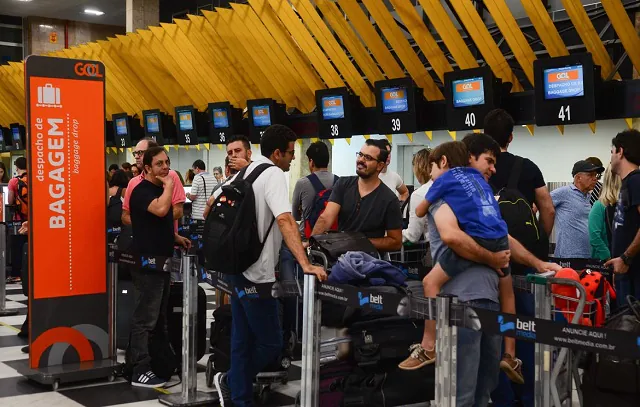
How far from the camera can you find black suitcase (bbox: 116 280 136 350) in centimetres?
711

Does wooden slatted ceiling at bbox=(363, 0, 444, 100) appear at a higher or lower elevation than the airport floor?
higher

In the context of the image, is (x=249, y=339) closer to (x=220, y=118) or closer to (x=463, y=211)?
(x=463, y=211)

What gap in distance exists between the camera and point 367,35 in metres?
13.4

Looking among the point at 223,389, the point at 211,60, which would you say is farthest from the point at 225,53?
the point at 223,389

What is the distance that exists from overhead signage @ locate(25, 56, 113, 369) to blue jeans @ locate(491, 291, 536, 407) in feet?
9.58

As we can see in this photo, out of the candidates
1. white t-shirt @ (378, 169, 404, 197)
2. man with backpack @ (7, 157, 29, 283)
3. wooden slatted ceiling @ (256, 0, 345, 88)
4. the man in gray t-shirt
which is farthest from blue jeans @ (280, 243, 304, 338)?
→ wooden slatted ceiling @ (256, 0, 345, 88)

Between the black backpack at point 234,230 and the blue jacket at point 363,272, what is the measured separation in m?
0.46

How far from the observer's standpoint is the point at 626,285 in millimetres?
5438

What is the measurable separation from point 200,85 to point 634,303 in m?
14.1

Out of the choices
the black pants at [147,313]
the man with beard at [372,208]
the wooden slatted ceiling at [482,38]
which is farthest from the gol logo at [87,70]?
the wooden slatted ceiling at [482,38]

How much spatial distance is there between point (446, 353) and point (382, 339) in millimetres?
1347

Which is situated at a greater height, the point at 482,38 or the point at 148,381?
the point at 482,38

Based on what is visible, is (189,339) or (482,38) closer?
(189,339)

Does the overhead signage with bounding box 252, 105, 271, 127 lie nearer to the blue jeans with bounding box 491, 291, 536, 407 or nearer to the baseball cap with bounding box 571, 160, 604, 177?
the baseball cap with bounding box 571, 160, 604, 177
